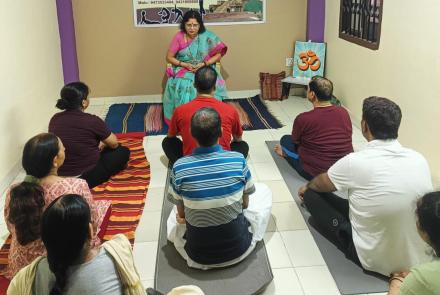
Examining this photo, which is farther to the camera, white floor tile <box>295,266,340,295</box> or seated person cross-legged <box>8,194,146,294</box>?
white floor tile <box>295,266,340,295</box>

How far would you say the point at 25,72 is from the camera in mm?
3994

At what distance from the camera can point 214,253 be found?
7.45 feet

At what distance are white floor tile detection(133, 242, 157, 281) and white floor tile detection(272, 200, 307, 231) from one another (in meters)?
0.74

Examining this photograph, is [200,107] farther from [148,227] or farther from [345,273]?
[345,273]

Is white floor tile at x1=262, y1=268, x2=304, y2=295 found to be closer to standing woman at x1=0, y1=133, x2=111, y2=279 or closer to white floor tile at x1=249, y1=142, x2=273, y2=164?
standing woman at x1=0, y1=133, x2=111, y2=279

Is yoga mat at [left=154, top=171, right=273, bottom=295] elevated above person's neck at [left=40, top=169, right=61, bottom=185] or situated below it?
below

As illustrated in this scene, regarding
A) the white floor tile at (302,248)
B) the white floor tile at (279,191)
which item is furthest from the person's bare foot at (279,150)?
the white floor tile at (302,248)

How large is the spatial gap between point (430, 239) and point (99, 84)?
470 cm

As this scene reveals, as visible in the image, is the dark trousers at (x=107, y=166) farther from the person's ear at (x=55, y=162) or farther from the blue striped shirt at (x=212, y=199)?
the blue striped shirt at (x=212, y=199)

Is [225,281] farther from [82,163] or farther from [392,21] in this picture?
[392,21]

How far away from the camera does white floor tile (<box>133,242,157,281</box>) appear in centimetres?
240

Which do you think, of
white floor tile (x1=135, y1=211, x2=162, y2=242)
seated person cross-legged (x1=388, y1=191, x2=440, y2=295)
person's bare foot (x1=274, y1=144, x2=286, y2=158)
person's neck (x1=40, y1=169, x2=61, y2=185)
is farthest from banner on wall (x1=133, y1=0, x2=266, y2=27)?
seated person cross-legged (x1=388, y1=191, x2=440, y2=295)

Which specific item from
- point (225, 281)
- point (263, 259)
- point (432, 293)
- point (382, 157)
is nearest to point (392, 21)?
point (382, 157)

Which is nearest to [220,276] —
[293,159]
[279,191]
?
[279,191]
